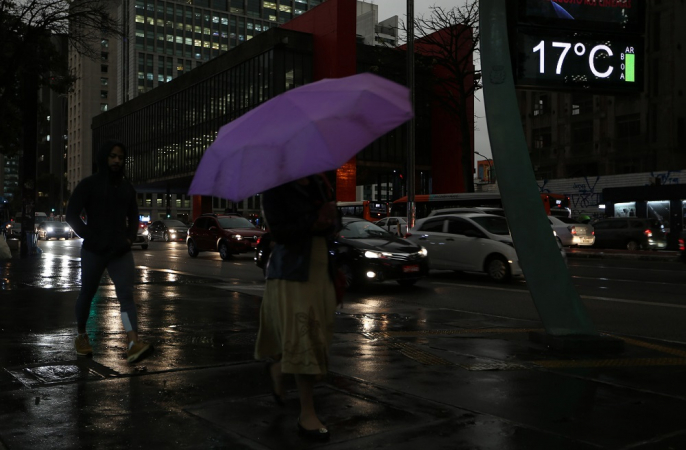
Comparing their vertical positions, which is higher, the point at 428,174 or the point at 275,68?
the point at 275,68

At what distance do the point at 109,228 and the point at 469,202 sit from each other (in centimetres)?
3224

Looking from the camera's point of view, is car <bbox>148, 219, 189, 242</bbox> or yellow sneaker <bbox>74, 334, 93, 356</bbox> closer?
yellow sneaker <bbox>74, 334, 93, 356</bbox>

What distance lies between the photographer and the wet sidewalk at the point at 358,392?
398cm

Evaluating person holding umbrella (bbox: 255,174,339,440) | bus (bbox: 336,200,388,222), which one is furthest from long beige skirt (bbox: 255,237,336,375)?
bus (bbox: 336,200,388,222)

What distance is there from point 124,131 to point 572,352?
295 ft

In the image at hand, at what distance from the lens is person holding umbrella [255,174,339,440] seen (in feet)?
13.0

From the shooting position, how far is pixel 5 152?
29656 millimetres

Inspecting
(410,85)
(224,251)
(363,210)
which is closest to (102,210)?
(224,251)

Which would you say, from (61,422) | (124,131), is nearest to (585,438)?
(61,422)

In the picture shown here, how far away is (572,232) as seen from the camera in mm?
27953

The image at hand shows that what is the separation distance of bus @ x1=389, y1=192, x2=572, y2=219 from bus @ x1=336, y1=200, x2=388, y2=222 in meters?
2.45

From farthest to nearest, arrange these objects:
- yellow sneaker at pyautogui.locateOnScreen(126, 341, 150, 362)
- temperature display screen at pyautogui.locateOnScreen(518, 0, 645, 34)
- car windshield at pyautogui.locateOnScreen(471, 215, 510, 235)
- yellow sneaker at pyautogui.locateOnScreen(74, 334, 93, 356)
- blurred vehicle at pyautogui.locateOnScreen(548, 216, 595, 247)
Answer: blurred vehicle at pyautogui.locateOnScreen(548, 216, 595, 247)
car windshield at pyautogui.locateOnScreen(471, 215, 510, 235)
temperature display screen at pyautogui.locateOnScreen(518, 0, 645, 34)
yellow sneaker at pyautogui.locateOnScreen(74, 334, 93, 356)
yellow sneaker at pyautogui.locateOnScreen(126, 341, 150, 362)

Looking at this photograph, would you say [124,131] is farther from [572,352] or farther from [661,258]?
[572,352]

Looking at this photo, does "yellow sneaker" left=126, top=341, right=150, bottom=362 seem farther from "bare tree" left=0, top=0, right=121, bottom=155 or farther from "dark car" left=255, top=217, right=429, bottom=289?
"bare tree" left=0, top=0, right=121, bottom=155
